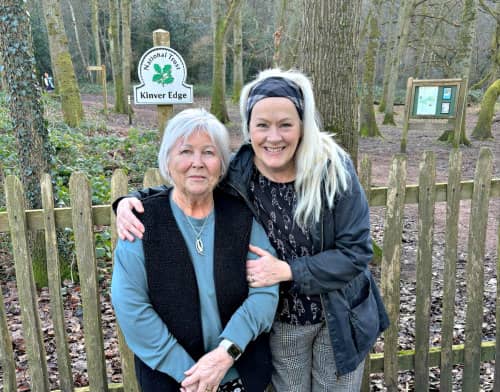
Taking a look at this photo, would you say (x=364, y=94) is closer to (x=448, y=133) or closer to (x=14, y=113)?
(x=448, y=133)

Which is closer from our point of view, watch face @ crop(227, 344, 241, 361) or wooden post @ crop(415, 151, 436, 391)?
watch face @ crop(227, 344, 241, 361)

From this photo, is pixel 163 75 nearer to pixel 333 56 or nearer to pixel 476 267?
pixel 333 56

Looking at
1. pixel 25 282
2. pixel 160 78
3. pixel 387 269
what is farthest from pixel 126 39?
pixel 387 269

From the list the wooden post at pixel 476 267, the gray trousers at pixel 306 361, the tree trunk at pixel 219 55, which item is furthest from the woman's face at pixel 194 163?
the tree trunk at pixel 219 55

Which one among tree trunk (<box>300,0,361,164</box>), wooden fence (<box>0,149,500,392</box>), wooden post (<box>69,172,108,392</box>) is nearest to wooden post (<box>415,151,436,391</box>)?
wooden fence (<box>0,149,500,392</box>)

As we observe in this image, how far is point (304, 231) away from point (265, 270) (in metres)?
0.26

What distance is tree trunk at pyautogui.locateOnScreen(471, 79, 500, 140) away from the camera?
1332cm

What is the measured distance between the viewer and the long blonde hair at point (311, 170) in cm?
194

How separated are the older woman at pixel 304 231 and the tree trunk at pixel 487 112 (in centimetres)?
1336

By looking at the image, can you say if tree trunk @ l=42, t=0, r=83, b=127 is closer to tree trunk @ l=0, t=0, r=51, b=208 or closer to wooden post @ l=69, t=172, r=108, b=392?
tree trunk @ l=0, t=0, r=51, b=208

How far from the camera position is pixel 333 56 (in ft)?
Result: 10.7

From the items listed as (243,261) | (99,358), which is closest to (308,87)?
(243,261)

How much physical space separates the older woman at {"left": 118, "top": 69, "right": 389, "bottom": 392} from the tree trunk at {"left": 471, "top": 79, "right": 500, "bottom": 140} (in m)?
13.4

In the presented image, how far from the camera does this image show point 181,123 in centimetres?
188
